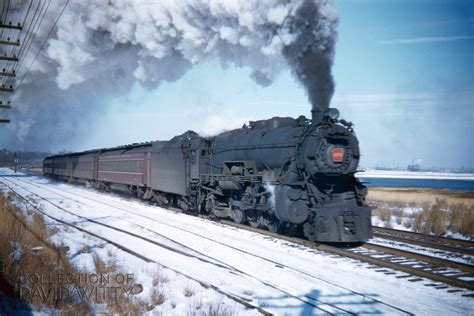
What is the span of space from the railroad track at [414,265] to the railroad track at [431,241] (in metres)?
1.43

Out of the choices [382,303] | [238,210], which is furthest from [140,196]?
[382,303]

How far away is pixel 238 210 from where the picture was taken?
12.9 meters

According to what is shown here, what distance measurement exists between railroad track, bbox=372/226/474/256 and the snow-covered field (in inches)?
115

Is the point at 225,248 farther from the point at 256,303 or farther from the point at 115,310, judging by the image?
the point at 115,310

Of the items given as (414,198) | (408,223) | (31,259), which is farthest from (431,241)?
(414,198)

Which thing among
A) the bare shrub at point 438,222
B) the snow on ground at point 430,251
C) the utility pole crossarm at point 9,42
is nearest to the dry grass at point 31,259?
the snow on ground at point 430,251

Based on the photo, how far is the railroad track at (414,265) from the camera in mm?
7088

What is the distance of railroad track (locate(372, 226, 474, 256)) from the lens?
9734mm

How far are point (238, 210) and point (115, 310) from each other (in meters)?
7.54

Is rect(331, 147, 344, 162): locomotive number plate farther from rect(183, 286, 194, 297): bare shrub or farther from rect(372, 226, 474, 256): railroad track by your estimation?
rect(183, 286, 194, 297): bare shrub

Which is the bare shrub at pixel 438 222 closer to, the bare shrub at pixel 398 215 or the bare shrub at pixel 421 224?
the bare shrub at pixel 421 224

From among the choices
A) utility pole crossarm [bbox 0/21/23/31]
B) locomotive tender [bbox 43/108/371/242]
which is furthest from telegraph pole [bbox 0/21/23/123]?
locomotive tender [bbox 43/108/371/242]

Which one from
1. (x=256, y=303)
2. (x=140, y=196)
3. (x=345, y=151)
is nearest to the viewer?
(x=256, y=303)

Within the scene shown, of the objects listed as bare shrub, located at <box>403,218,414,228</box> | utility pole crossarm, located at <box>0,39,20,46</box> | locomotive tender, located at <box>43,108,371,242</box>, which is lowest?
bare shrub, located at <box>403,218,414,228</box>
